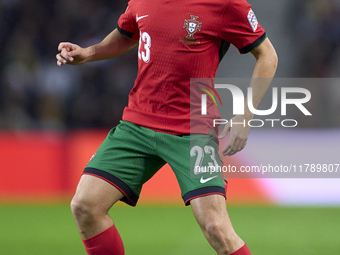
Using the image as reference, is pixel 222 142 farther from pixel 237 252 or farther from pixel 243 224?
pixel 237 252

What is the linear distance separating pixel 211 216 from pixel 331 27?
18.4 ft

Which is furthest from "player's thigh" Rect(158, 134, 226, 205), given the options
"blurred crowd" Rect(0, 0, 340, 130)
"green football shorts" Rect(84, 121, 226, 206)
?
"blurred crowd" Rect(0, 0, 340, 130)

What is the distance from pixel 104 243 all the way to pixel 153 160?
0.46 meters

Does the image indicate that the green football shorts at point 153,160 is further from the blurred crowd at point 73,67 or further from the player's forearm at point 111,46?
the blurred crowd at point 73,67

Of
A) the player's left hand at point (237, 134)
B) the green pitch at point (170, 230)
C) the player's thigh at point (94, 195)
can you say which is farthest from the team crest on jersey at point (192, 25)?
the green pitch at point (170, 230)

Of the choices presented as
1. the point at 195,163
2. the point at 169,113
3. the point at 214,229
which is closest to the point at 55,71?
the point at 169,113

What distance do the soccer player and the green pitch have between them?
1332 millimetres

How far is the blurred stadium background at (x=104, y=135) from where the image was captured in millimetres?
4348

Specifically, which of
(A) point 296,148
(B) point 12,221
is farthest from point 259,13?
(B) point 12,221

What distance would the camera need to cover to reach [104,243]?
2.55m

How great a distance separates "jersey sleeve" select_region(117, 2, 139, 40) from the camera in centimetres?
280

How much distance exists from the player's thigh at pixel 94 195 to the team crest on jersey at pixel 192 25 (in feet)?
2.67

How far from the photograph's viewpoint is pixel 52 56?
707cm

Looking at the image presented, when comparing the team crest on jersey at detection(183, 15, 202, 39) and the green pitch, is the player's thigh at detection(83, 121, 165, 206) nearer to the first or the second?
the team crest on jersey at detection(183, 15, 202, 39)
